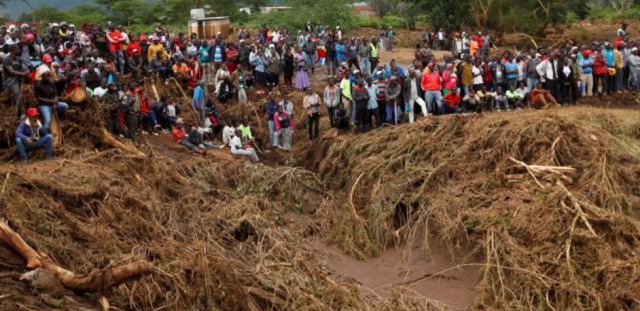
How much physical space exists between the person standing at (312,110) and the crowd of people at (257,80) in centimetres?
3

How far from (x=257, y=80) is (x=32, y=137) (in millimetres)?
9458

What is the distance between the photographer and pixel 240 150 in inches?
712

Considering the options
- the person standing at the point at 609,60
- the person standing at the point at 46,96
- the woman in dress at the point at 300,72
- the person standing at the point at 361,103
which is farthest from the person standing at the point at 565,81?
the person standing at the point at 46,96

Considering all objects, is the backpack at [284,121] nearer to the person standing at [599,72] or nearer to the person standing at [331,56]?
the person standing at [331,56]

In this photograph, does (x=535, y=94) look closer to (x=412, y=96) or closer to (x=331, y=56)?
(x=412, y=96)

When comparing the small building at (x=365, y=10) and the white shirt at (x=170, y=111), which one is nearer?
the white shirt at (x=170, y=111)

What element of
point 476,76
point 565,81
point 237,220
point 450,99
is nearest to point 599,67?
point 565,81

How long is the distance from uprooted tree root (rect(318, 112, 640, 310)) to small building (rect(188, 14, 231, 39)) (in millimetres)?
13373

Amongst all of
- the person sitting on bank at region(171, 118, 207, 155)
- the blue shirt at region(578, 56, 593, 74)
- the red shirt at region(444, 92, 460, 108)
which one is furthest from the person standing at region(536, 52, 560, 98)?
the person sitting on bank at region(171, 118, 207, 155)

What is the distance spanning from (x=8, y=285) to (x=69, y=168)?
17.2 feet

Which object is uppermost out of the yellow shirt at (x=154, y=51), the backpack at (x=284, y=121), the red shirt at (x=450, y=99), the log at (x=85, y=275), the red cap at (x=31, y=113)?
the yellow shirt at (x=154, y=51)

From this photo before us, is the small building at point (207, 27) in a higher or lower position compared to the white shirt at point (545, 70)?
higher

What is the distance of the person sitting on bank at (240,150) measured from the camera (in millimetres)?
18062

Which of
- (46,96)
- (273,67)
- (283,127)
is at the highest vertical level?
(46,96)
